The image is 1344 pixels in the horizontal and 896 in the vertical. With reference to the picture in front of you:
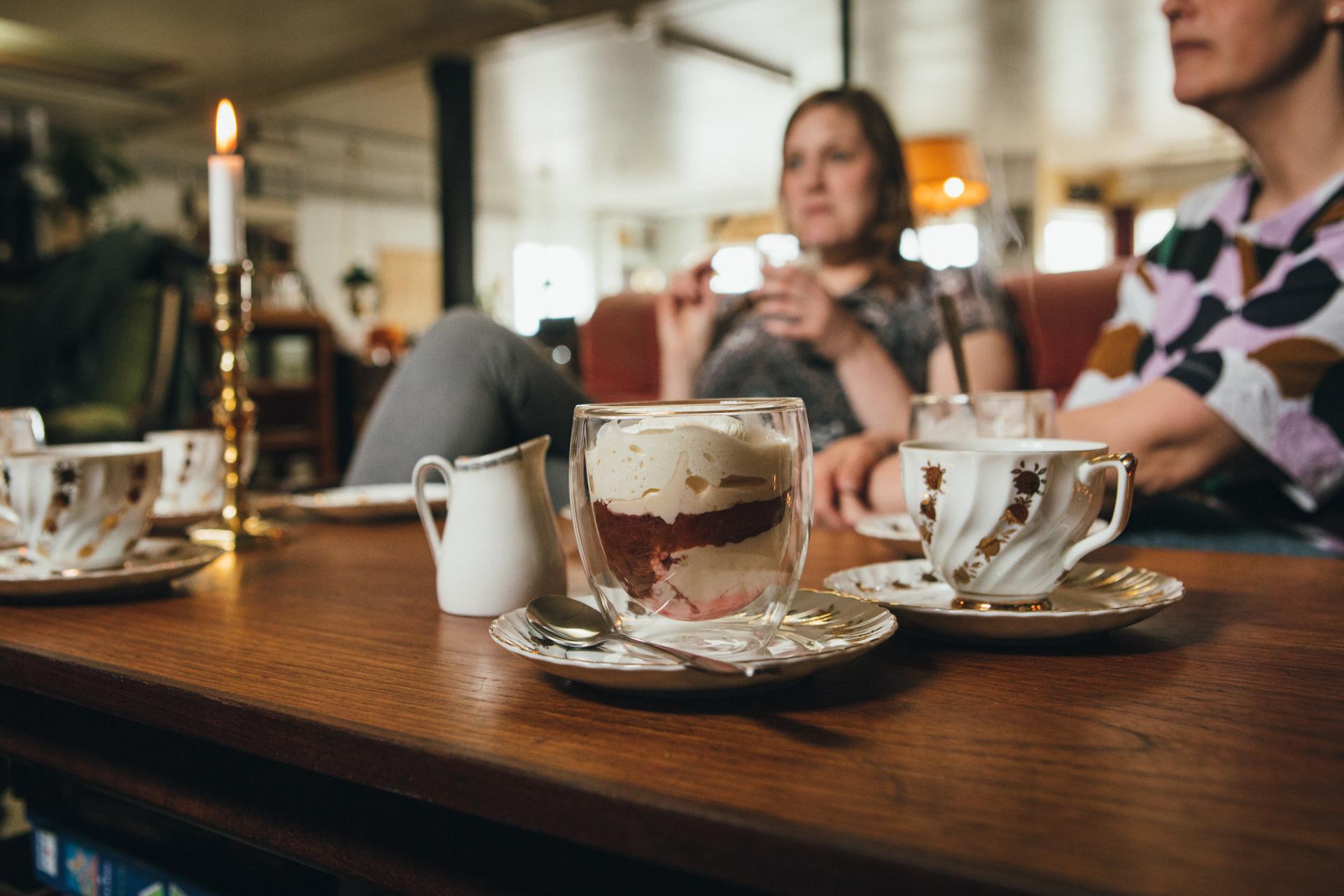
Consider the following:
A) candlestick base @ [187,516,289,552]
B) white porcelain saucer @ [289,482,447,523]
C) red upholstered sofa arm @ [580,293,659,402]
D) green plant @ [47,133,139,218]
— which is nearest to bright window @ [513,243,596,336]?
green plant @ [47,133,139,218]

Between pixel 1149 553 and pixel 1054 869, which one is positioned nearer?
pixel 1054 869

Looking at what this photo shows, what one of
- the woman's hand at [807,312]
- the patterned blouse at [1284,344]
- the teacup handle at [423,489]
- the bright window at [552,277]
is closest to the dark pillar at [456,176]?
the woman's hand at [807,312]

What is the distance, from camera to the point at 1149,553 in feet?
2.62

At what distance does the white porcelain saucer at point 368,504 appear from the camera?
3.47ft

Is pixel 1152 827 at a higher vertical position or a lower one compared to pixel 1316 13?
lower

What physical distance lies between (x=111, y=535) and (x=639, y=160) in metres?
9.22

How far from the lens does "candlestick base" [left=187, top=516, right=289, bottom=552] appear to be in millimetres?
947

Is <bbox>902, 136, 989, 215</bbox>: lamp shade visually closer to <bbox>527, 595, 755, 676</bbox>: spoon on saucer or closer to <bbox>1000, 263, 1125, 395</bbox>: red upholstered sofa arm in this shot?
<bbox>1000, 263, 1125, 395</bbox>: red upholstered sofa arm

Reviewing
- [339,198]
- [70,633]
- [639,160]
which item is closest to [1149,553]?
[70,633]

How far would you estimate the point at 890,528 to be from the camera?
835 millimetres

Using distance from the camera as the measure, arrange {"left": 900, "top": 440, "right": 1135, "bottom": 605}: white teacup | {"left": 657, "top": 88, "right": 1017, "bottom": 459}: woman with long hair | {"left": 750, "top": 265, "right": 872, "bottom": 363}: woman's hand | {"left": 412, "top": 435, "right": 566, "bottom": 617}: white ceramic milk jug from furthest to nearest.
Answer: {"left": 657, "top": 88, "right": 1017, "bottom": 459}: woman with long hair, {"left": 750, "top": 265, "right": 872, "bottom": 363}: woman's hand, {"left": 412, "top": 435, "right": 566, "bottom": 617}: white ceramic milk jug, {"left": 900, "top": 440, "right": 1135, "bottom": 605}: white teacup

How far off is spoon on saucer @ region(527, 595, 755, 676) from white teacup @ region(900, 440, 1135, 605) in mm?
187

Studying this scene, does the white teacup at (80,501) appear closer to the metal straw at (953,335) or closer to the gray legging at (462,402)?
the gray legging at (462,402)

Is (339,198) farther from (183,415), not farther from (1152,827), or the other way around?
(1152,827)
